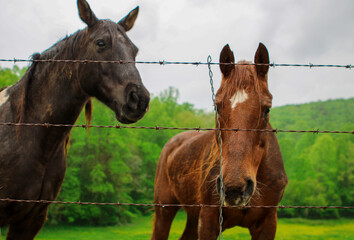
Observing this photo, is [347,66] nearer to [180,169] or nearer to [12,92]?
[180,169]

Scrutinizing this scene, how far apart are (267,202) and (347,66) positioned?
1574mm

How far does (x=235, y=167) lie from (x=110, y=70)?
5.08 ft

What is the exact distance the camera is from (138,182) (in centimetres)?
2658

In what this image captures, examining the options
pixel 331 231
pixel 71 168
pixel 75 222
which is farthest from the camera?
pixel 75 222

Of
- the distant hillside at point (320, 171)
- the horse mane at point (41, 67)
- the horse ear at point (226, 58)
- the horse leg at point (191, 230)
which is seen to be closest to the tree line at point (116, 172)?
the distant hillside at point (320, 171)

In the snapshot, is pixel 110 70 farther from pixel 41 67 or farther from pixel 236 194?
pixel 236 194

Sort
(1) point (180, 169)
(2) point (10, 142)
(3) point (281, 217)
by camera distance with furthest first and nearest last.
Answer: (3) point (281, 217) → (1) point (180, 169) → (2) point (10, 142)

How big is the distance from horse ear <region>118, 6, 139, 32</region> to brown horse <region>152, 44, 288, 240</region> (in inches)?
53.6

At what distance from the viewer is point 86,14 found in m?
3.49

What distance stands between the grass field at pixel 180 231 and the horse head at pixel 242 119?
21.1 meters

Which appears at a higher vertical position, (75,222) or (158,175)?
(158,175)

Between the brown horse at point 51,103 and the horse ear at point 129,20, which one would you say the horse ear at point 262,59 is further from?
the horse ear at point 129,20

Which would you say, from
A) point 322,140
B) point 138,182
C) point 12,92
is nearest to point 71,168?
point 138,182

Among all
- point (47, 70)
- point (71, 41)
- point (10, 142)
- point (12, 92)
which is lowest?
point (10, 142)
